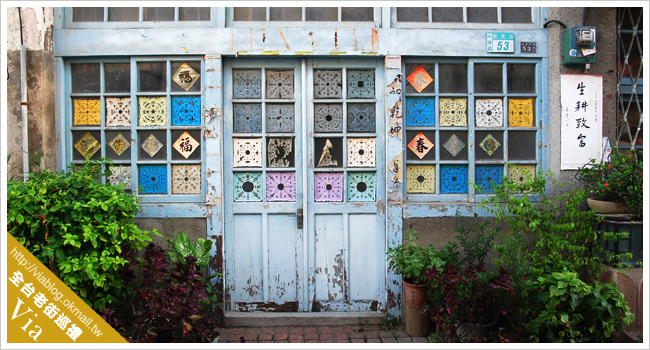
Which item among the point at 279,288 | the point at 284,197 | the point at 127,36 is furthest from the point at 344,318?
the point at 127,36

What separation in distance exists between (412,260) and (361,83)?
1881mm

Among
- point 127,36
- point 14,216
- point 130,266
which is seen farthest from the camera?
point 127,36

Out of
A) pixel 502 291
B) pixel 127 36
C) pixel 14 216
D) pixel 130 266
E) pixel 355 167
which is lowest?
pixel 502 291

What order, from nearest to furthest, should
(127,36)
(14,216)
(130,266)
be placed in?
(14,216)
(130,266)
(127,36)

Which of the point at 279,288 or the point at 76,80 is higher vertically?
the point at 76,80

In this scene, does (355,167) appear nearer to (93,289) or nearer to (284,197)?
(284,197)

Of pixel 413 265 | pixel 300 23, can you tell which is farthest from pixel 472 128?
pixel 300 23

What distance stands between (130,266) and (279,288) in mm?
1494

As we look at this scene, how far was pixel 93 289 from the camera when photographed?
4133 millimetres

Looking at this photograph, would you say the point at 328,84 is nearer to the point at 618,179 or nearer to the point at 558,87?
the point at 558,87

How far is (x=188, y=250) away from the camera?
426cm

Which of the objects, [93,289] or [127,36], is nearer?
[93,289]

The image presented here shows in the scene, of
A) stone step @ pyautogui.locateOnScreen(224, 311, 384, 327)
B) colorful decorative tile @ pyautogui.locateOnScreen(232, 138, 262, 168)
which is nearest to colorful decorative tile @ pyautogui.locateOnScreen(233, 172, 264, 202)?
colorful decorative tile @ pyautogui.locateOnScreen(232, 138, 262, 168)

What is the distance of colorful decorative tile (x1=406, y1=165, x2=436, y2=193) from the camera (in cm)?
480
